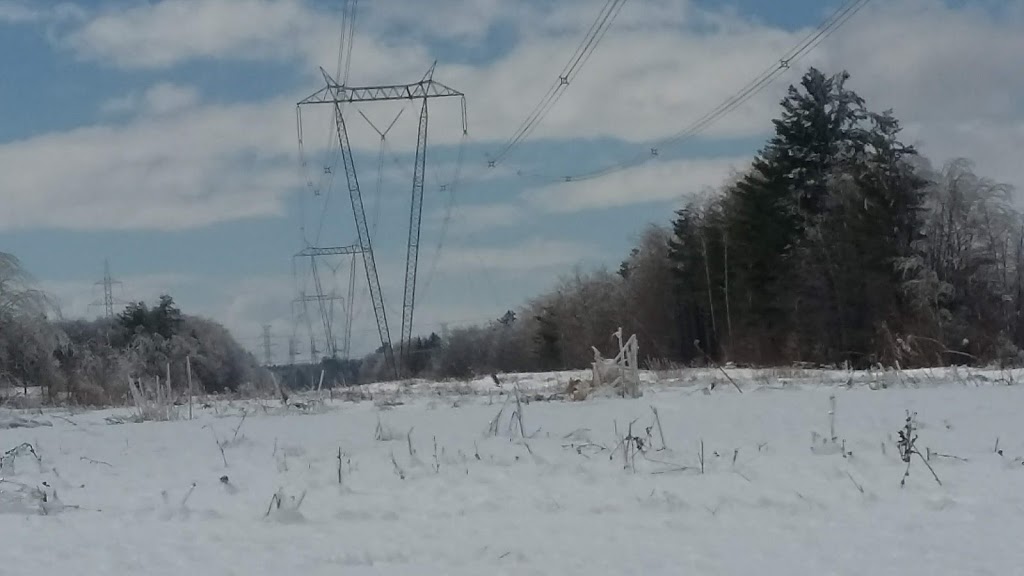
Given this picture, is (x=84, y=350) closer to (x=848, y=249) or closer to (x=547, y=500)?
(x=848, y=249)

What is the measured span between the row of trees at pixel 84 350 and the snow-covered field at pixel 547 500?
395 inches

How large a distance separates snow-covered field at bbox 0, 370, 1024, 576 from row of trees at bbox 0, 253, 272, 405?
33.0 feet

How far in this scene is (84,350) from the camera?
49.6 m

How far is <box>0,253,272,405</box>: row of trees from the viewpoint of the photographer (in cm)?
2953

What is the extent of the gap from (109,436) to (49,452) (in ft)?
6.29

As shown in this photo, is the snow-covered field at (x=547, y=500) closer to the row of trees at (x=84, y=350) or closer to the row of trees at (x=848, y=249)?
the row of trees at (x=84, y=350)

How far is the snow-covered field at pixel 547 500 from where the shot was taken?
17.3ft

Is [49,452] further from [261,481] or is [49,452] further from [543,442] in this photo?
[543,442]

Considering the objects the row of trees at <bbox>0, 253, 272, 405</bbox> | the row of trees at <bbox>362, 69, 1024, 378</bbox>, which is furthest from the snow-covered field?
the row of trees at <bbox>362, 69, 1024, 378</bbox>

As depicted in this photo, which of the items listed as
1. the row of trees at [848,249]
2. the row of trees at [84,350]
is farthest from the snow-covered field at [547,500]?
the row of trees at [848,249]

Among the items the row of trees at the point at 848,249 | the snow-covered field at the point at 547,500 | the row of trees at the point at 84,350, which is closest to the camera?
the snow-covered field at the point at 547,500

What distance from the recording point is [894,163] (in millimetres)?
47031

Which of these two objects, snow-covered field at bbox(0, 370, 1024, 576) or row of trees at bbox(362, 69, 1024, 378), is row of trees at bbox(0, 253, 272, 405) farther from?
row of trees at bbox(362, 69, 1024, 378)

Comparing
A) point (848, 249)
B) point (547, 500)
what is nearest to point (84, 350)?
point (848, 249)
